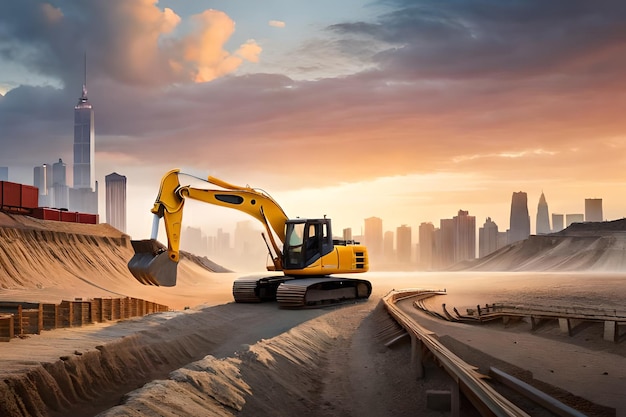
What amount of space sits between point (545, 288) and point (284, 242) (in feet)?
89.5

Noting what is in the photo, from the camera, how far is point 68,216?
51750mm

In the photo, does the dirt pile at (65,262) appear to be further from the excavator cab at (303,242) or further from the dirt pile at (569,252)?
the dirt pile at (569,252)

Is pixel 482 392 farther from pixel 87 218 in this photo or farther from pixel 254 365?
pixel 87 218

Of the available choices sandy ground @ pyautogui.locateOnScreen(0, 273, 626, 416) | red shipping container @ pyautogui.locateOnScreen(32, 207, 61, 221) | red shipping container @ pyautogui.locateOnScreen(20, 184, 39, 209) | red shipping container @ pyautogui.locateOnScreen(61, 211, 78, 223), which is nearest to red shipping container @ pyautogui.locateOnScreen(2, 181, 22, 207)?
red shipping container @ pyautogui.locateOnScreen(20, 184, 39, 209)

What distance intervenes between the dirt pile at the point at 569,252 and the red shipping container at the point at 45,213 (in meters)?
65.2

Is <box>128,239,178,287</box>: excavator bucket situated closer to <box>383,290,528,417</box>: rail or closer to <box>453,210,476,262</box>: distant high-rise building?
<box>383,290,528,417</box>: rail

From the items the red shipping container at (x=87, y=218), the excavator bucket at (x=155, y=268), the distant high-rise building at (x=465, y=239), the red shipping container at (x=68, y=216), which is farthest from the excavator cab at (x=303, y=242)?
the distant high-rise building at (x=465, y=239)

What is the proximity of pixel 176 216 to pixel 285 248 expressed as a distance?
5708 mm

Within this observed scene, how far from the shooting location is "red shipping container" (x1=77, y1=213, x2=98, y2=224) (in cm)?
5309

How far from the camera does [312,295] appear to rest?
30.0 meters

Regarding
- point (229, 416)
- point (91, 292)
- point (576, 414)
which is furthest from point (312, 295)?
point (576, 414)

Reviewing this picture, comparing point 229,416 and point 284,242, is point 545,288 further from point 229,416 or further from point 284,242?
point 229,416

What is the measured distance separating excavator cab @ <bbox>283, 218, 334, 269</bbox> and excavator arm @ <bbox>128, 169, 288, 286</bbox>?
2.88ft

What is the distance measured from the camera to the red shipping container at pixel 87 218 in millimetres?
53094
